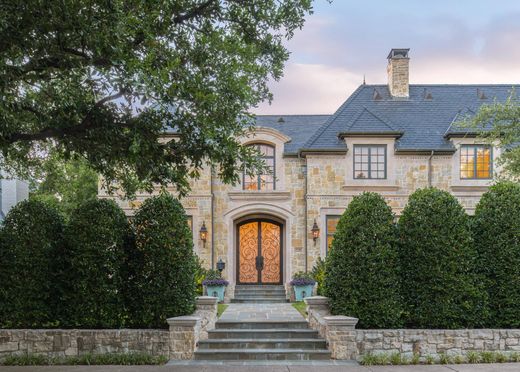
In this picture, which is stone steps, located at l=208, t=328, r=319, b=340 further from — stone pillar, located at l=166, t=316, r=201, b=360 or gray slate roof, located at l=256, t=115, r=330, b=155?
gray slate roof, located at l=256, t=115, r=330, b=155

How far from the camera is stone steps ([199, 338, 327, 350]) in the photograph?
9398 mm

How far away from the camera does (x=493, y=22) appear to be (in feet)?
37.7

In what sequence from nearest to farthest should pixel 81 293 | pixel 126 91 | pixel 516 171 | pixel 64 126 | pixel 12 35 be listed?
pixel 12 35
pixel 126 91
pixel 64 126
pixel 81 293
pixel 516 171

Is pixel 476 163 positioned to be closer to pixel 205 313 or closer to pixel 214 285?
pixel 214 285

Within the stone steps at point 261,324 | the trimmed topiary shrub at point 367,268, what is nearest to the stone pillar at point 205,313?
the stone steps at point 261,324

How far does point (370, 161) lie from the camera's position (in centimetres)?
1716

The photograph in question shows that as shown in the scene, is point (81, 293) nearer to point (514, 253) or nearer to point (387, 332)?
point (387, 332)

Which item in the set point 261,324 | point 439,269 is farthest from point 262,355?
point 439,269

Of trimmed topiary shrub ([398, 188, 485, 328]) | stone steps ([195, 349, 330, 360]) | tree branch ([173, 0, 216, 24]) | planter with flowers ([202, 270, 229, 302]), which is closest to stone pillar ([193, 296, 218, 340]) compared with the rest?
stone steps ([195, 349, 330, 360])

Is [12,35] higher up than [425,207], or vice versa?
[12,35]

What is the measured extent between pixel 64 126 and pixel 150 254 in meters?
2.73

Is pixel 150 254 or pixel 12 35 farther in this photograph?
pixel 150 254

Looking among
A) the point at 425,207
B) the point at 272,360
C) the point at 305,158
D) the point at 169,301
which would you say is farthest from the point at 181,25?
the point at 305,158

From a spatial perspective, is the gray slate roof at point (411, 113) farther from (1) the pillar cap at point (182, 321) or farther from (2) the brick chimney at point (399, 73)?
(1) the pillar cap at point (182, 321)
